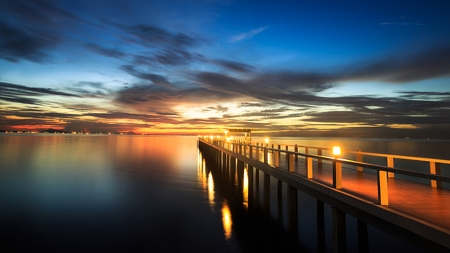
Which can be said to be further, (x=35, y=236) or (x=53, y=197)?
(x=53, y=197)

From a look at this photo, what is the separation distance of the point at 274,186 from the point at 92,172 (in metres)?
19.1

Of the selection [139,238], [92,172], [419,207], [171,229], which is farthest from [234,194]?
[92,172]

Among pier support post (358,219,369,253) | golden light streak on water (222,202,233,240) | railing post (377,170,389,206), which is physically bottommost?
golden light streak on water (222,202,233,240)

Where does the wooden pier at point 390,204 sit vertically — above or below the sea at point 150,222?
above

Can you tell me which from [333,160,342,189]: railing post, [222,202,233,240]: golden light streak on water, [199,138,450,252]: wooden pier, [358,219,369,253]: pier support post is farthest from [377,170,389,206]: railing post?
[222,202,233,240]: golden light streak on water

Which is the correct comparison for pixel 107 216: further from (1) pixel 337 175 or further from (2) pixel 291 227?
(1) pixel 337 175

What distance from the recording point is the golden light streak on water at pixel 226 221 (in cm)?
1201

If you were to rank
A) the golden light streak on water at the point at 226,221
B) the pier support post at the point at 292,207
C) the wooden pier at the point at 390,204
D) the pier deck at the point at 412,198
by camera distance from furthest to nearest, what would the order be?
1. the golden light streak on water at the point at 226,221
2. the pier support post at the point at 292,207
3. the pier deck at the point at 412,198
4. the wooden pier at the point at 390,204

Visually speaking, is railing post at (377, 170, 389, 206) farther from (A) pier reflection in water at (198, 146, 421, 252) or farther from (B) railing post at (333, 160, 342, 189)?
(A) pier reflection in water at (198, 146, 421, 252)

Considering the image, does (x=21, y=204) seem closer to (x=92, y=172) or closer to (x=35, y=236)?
(x=35, y=236)

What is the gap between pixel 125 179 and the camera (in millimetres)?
26109

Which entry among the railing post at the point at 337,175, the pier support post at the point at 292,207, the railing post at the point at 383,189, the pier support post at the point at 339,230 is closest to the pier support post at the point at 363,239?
the pier support post at the point at 292,207

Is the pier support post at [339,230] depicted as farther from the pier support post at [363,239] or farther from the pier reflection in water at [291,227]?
the pier support post at [363,239]

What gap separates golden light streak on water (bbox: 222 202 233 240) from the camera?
39.4 ft
